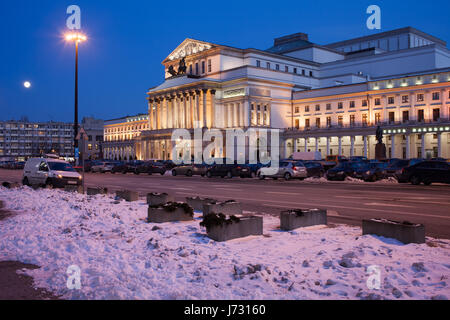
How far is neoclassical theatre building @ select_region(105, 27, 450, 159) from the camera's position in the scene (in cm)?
7344

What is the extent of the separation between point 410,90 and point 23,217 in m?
73.5

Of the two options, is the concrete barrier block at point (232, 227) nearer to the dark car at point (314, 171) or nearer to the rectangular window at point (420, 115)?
the dark car at point (314, 171)

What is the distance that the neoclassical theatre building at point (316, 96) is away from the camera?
73.4m

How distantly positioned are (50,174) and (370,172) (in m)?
22.2

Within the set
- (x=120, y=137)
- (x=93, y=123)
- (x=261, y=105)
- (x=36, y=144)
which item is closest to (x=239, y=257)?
(x=261, y=105)

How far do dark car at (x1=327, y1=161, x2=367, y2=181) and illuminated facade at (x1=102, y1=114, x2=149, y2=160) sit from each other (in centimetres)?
10300

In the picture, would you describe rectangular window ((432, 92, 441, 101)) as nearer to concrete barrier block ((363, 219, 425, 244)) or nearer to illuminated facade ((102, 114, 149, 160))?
concrete barrier block ((363, 219, 425, 244))

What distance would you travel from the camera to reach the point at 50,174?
23.4 metres

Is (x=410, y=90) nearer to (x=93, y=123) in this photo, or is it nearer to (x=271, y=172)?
(x=271, y=172)

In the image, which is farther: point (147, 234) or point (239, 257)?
point (147, 234)

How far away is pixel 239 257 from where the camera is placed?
6.84 meters

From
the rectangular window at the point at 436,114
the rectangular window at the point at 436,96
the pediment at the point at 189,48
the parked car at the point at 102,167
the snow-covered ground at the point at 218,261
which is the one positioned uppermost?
the pediment at the point at 189,48

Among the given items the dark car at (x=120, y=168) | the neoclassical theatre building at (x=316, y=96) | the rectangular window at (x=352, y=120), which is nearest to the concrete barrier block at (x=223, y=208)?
the dark car at (x=120, y=168)

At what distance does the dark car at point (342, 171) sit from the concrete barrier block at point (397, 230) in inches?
983
